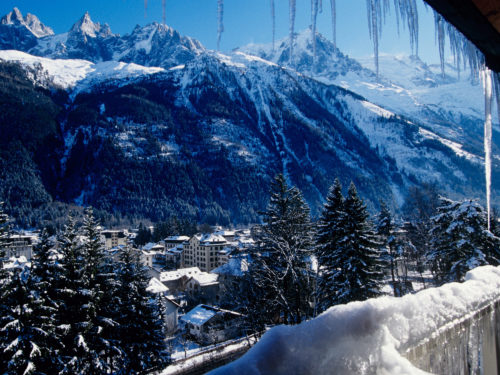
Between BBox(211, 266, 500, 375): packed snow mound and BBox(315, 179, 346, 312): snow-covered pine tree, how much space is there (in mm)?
11728

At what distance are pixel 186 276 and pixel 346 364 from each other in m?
41.3

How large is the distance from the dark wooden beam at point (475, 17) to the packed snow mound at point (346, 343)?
1.29m

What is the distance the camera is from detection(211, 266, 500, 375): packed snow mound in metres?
0.91

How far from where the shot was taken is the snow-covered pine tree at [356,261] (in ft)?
41.3

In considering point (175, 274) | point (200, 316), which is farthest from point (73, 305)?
point (175, 274)

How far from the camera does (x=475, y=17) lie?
141 centimetres

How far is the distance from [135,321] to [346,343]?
15.7 meters

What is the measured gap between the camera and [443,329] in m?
1.47

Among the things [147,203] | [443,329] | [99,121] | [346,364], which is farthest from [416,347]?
[99,121]

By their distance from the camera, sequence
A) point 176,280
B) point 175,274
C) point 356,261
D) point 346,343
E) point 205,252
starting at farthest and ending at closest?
1. point 205,252
2. point 175,274
3. point 176,280
4. point 356,261
5. point 346,343

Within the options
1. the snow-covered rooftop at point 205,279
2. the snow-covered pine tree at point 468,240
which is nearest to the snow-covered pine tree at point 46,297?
the snow-covered pine tree at point 468,240

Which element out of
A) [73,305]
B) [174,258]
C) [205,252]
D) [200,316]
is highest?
[73,305]

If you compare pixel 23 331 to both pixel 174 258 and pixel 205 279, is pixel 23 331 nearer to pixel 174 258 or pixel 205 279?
pixel 205 279

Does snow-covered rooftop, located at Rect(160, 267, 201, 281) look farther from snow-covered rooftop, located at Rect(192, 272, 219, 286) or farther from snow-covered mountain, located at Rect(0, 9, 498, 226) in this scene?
snow-covered mountain, located at Rect(0, 9, 498, 226)
